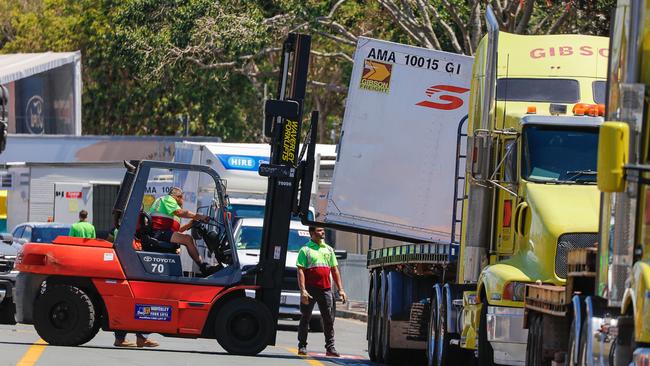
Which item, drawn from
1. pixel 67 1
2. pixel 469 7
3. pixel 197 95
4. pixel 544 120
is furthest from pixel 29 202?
pixel 544 120

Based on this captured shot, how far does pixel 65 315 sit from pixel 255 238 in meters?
8.41

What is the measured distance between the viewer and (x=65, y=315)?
60.2ft

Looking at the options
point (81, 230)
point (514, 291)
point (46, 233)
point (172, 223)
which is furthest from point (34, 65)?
point (514, 291)

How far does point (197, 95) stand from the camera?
176ft

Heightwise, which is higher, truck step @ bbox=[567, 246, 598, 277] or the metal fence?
truck step @ bbox=[567, 246, 598, 277]

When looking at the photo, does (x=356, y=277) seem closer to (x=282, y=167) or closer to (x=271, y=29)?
(x=271, y=29)

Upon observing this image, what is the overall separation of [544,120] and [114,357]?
225 inches

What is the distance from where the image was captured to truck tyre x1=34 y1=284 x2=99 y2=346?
59.9 ft

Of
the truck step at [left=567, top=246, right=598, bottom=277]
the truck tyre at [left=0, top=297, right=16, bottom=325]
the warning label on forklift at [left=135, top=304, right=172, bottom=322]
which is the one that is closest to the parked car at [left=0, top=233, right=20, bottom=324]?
the truck tyre at [left=0, top=297, right=16, bottom=325]

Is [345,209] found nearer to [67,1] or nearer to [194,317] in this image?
[194,317]

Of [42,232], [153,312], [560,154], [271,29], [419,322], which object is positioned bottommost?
[153,312]

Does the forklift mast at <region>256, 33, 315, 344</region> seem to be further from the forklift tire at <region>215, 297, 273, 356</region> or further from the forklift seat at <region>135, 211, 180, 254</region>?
the forklift seat at <region>135, 211, 180, 254</region>

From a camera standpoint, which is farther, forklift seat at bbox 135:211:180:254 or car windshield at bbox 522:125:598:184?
forklift seat at bbox 135:211:180:254

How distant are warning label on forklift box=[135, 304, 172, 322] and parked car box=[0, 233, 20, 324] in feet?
18.2
